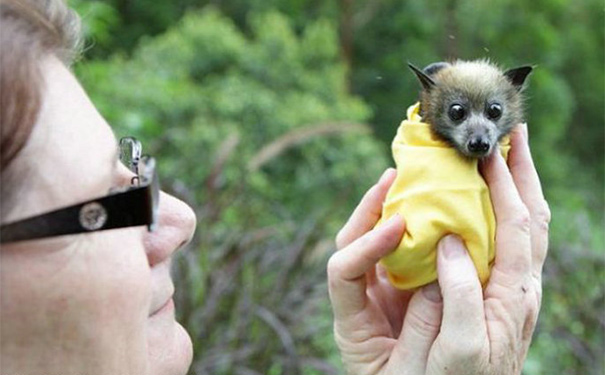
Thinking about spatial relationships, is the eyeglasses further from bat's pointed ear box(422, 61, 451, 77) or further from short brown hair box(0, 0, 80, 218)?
bat's pointed ear box(422, 61, 451, 77)

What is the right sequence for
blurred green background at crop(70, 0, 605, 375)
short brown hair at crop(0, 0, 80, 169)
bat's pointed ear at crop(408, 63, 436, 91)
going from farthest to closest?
1. blurred green background at crop(70, 0, 605, 375)
2. bat's pointed ear at crop(408, 63, 436, 91)
3. short brown hair at crop(0, 0, 80, 169)

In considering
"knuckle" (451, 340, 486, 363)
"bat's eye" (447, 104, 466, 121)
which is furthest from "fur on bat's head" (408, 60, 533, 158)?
"knuckle" (451, 340, 486, 363)

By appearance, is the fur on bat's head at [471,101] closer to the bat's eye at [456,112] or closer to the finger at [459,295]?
the bat's eye at [456,112]

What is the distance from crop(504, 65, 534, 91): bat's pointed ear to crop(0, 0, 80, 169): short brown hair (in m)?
0.82

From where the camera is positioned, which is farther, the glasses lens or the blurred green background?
the blurred green background

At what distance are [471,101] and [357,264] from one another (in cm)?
36

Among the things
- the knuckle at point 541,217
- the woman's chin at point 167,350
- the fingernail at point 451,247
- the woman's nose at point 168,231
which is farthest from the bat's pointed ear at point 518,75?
the woman's chin at point 167,350

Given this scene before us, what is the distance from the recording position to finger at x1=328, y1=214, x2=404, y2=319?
5.14 ft

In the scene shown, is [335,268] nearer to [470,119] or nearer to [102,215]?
[470,119]

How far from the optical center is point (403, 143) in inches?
64.0

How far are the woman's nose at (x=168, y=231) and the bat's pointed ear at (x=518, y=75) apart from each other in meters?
0.64

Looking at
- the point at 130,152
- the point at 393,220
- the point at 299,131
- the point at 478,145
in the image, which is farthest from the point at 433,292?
the point at 299,131

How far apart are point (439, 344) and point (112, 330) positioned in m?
0.63

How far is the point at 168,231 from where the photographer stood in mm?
1440
